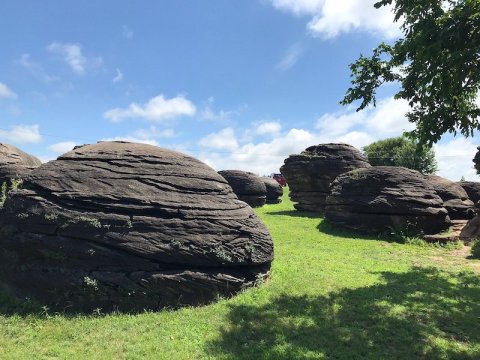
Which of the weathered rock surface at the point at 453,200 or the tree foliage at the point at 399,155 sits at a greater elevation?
the tree foliage at the point at 399,155

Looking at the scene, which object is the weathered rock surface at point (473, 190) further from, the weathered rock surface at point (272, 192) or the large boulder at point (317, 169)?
the weathered rock surface at point (272, 192)

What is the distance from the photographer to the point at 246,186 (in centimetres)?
3394

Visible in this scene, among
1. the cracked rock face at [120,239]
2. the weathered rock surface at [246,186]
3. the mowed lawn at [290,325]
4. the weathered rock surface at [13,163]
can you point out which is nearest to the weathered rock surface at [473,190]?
the weathered rock surface at [246,186]

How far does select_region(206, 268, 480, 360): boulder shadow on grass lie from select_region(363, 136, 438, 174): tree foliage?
5072cm

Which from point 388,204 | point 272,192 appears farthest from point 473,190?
point 272,192

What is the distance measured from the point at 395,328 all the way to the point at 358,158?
71.7ft

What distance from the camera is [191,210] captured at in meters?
9.73

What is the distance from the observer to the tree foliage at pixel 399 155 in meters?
60.0

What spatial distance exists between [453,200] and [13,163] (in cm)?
2578

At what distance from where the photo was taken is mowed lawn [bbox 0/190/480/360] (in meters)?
6.90

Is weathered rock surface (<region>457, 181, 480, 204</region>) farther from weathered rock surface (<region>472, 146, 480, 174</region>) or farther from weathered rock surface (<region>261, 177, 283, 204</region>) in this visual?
weathered rock surface (<region>261, 177, 283, 204</region>)

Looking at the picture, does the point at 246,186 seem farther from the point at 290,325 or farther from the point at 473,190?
the point at 290,325

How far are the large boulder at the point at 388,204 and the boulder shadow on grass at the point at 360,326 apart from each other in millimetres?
8503

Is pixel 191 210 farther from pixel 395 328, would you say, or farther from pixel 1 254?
pixel 395 328
